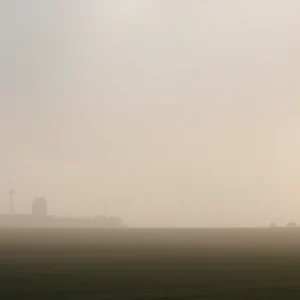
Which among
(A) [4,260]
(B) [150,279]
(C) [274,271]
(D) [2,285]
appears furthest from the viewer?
(A) [4,260]

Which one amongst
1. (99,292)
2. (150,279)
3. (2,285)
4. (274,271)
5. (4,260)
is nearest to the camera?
(99,292)

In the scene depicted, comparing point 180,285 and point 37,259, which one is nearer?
point 180,285

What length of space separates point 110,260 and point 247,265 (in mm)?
19843

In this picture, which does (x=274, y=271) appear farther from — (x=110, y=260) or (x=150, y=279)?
(x=110, y=260)

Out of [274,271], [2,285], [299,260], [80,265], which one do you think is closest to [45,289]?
[2,285]

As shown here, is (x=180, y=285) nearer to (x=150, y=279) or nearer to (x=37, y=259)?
(x=150, y=279)

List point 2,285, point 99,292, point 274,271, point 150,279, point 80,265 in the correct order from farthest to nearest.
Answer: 1. point 80,265
2. point 274,271
3. point 150,279
4. point 2,285
5. point 99,292

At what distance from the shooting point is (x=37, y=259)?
273ft

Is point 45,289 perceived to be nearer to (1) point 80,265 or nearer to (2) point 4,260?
(1) point 80,265

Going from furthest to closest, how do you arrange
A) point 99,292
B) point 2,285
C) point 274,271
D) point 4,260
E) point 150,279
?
point 4,260
point 274,271
point 150,279
point 2,285
point 99,292

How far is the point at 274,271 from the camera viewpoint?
65.6 m

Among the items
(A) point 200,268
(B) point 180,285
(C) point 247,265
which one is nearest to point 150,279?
(B) point 180,285

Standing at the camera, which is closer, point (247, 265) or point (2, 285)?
point (2, 285)

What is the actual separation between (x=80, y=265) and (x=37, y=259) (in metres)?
13.4
